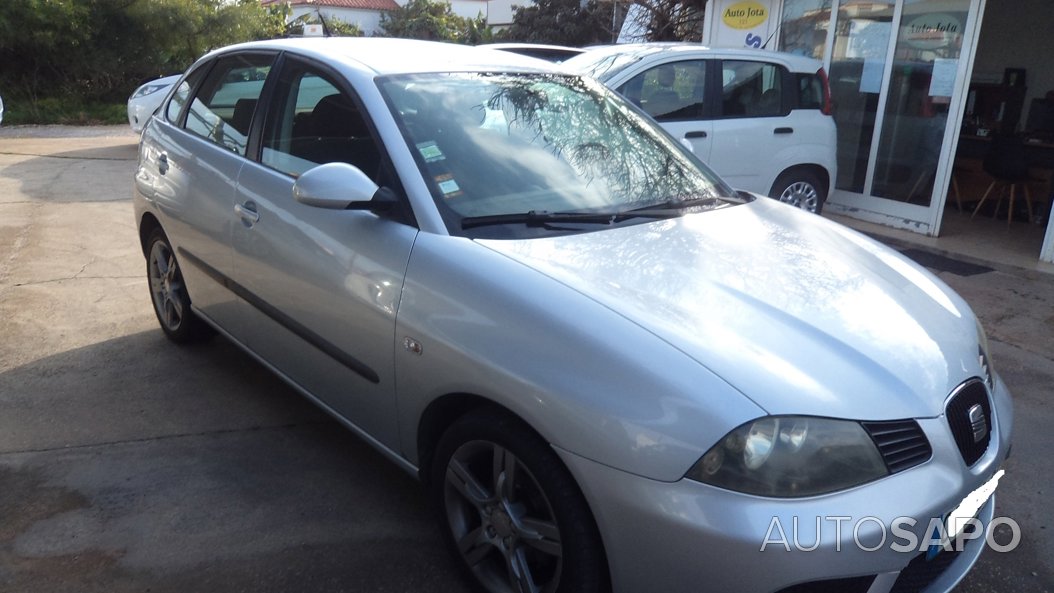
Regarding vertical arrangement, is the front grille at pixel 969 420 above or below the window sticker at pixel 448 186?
below

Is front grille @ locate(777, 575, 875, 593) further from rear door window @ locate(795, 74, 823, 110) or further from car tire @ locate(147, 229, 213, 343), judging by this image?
rear door window @ locate(795, 74, 823, 110)

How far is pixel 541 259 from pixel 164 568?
65.8 inches

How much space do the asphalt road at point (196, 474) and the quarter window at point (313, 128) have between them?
4.11 ft

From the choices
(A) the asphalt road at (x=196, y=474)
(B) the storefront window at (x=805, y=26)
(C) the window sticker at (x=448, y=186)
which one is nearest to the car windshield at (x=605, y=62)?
(B) the storefront window at (x=805, y=26)

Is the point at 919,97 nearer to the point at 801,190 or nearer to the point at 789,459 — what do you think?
the point at 801,190

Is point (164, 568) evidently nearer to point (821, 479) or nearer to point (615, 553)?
point (615, 553)

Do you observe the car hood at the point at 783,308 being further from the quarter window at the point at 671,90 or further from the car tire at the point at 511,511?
the quarter window at the point at 671,90

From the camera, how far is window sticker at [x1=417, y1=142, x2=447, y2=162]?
110 inches

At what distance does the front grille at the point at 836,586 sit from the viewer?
1.93 metres

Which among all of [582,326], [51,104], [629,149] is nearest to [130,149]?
[51,104]

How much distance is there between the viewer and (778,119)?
718 cm

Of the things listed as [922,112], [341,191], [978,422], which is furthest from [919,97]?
[341,191]

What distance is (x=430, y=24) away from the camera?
134 feet

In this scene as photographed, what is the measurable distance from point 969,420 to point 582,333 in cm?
115
